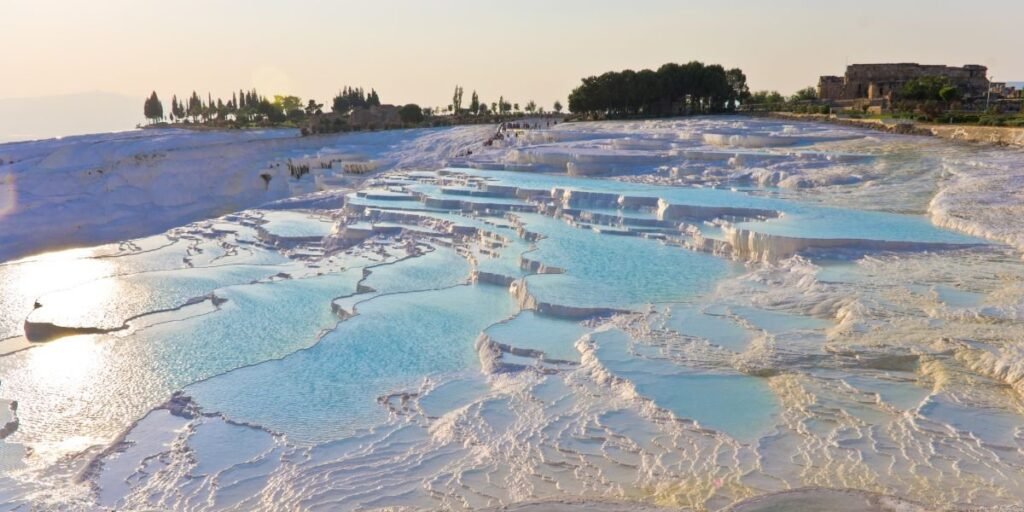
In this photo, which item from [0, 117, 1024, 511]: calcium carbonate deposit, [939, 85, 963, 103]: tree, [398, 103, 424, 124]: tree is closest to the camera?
[0, 117, 1024, 511]: calcium carbonate deposit

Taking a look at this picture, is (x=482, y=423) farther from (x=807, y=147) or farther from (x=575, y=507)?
(x=807, y=147)

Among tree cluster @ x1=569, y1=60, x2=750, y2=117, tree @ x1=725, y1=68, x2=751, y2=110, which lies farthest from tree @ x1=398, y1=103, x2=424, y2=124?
tree @ x1=725, y1=68, x2=751, y2=110

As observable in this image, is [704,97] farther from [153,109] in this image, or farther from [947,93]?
[153,109]

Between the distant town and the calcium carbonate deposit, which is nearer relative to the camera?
the calcium carbonate deposit

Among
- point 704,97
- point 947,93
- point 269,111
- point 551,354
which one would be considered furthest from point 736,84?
point 551,354

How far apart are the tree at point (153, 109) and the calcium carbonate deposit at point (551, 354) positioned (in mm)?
37669

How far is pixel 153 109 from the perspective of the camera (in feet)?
170

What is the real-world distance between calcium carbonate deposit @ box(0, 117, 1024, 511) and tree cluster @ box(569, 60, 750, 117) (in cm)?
2350

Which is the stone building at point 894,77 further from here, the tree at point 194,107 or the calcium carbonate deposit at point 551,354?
the tree at point 194,107

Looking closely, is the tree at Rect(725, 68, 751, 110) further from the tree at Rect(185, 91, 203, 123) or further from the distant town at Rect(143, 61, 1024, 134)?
the tree at Rect(185, 91, 203, 123)

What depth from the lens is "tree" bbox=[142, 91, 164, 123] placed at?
51719mm

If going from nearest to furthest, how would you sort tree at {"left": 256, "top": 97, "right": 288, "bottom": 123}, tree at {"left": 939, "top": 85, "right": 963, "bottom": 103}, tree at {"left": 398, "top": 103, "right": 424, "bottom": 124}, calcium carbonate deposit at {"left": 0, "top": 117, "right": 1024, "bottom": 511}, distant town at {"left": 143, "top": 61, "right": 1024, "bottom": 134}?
calcium carbonate deposit at {"left": 0, "top": 117, "right": 1024, "bottom": 511} → tree at {"left": 939, "top": 85, "right": 963, "bottom": 103} → distant town at {"left": 143, "top": 61, "right": 1024, "bottom": 134} → tree at {"left": 398, "top": 103, "right": 424, "bottom": 124} → tree at {"left": 256, "top": 97, "right": 288, "bottom": 123}

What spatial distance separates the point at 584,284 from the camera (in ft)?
33.4

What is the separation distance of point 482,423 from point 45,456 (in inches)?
136
